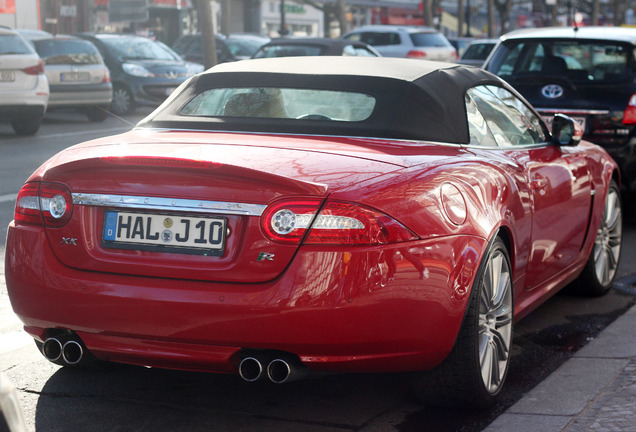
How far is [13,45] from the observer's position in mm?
16203

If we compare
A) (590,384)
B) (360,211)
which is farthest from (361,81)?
(590,384)

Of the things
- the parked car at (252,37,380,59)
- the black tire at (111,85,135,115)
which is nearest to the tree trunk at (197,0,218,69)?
the black tire at (111,85,135,115)

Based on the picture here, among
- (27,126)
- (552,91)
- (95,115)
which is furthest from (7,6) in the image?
(552,91)

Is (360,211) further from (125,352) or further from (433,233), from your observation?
(125,352)

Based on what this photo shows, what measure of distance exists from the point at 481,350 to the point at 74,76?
16487 millimetres

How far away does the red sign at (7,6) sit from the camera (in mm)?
34381

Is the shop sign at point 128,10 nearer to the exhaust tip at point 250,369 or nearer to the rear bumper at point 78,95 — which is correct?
the rear bumper at point 78,95

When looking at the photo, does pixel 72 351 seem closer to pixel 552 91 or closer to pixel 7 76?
pixel 552 91

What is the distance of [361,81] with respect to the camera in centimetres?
471

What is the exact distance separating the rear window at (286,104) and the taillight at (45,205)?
104 centimetres

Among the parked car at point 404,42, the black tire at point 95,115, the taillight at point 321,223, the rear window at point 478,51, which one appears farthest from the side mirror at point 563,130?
the rear window at point 478,51

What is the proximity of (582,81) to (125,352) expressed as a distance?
6.07 m

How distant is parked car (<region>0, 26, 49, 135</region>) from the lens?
15977 mm

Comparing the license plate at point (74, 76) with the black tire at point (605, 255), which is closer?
the black tire at point (605, 255)
